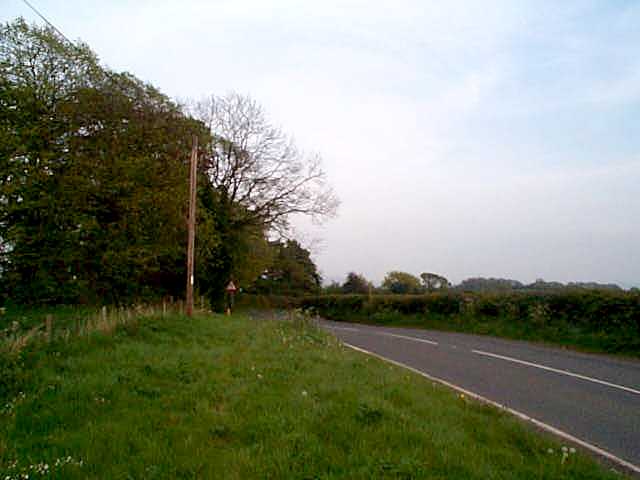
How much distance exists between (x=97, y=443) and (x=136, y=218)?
17.9 metres

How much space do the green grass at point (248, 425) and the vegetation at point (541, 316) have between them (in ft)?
31.6

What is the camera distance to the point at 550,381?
9.45 m

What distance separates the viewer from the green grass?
4402 millimetres

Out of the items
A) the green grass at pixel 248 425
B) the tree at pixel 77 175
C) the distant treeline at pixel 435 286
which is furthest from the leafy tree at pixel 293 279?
the green grass at pixel 248 425

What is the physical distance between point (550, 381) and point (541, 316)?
949cm

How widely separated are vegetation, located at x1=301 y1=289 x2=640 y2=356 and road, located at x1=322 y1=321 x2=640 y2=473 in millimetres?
1378

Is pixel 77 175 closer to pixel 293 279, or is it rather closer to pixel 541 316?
pixel 541 316

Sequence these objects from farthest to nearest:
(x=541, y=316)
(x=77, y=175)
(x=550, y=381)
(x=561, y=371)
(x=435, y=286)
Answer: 1. (x=435, y=286)
2. (x=77, y=175)
3. (x=541, y=316)
4. (x=561, y=371)
5. (x=550, y=381)

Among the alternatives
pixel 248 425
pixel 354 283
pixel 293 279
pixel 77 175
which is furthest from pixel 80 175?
→ pixel 293 279

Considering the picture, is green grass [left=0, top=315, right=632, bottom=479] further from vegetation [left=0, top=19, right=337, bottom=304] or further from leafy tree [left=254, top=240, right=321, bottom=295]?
leafy tree [left=254, top=240, right=321, bottom=295]

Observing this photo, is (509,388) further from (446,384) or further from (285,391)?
(285,391)

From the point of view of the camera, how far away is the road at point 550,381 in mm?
6465

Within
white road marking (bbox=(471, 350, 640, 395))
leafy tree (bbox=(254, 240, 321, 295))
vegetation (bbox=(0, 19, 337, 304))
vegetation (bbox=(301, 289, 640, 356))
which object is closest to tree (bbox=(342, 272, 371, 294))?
leafy tree (bbox=(254, 240, 321, 295))

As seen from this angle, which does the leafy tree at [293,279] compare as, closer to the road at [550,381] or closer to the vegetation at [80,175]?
the vegetation at [80,175]
